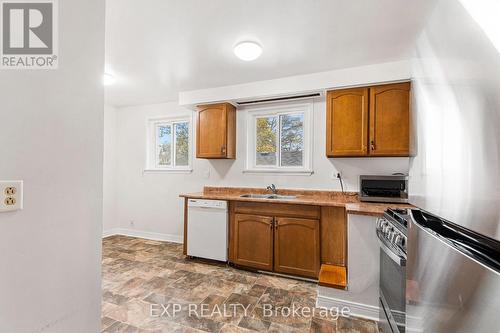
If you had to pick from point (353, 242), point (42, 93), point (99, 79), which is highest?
point (99, 79)

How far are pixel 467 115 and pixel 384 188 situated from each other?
2.05 m

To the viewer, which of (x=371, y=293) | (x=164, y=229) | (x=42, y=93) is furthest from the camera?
(x=164, y=229)

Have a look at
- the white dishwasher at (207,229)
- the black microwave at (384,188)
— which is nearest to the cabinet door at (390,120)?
the black microwave at (384,188)

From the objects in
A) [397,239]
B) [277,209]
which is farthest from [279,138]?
[397,239]

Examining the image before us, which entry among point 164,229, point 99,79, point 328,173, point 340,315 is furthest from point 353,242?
point 164,229

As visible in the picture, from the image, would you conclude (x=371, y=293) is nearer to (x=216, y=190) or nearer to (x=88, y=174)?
(x=88, y=174)

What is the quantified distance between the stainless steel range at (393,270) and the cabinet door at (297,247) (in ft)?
3.10

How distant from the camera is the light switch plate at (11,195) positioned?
2.55 feet

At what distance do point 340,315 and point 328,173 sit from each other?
165cm

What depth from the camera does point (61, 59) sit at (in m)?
0.97

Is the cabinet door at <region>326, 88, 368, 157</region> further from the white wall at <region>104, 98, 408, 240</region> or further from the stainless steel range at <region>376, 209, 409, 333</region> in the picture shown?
the stainless steel range at <region>376, 209, 409, 333</region>

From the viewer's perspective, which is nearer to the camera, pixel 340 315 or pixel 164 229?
pixel 340 315

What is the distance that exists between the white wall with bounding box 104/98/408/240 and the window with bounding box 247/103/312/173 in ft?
0.37

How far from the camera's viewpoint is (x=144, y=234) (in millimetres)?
4242
